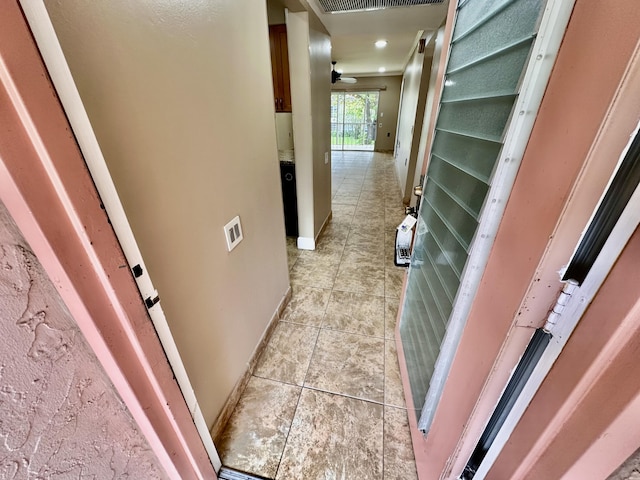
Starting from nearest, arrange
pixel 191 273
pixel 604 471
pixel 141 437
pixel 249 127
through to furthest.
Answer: pixel 604 471 → pixel 141 437 → pixel 191 273 → pixel 249 127

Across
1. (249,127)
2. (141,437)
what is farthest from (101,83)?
(141,437)

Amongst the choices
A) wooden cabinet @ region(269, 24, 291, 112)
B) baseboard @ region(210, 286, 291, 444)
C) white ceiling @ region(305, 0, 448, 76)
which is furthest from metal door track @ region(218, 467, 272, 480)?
white ceiling @ region(305, 0, 448, 76)

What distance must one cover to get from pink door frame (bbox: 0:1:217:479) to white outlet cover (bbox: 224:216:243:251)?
598 mm

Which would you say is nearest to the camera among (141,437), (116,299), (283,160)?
(116,299)

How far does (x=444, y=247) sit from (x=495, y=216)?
0.39m

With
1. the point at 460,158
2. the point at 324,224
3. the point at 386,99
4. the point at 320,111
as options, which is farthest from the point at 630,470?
the point at 386,99

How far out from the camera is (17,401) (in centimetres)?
44

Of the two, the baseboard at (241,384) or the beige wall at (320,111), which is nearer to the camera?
the baseboard at (241,384)

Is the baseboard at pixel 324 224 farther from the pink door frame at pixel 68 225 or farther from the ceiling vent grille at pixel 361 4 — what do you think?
the pink door frame at pixel 68 225

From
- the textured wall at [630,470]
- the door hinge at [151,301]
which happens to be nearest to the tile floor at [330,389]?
the door hinge at [151,301]

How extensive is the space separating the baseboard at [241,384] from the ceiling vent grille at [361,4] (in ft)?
8.68

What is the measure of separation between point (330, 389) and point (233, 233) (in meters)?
1.06

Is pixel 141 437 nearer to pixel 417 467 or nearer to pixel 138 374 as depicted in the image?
pixel 138 374

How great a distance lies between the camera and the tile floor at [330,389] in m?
1.20
